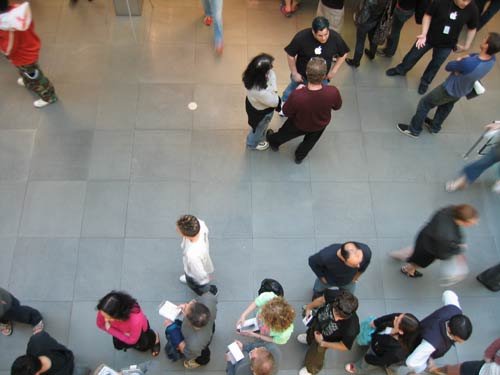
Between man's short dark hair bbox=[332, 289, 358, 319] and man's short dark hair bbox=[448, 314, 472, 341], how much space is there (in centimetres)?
75

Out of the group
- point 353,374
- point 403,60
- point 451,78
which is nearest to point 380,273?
point 353,374

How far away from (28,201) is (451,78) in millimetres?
5123

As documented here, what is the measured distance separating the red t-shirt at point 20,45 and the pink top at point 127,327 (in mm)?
3300

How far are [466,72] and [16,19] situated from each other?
497 cm

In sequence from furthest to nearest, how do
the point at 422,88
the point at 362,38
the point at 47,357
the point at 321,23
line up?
1. the point at 422,88
2. the point at 362,38
3. the point at 321,23
4. the point at 47,357

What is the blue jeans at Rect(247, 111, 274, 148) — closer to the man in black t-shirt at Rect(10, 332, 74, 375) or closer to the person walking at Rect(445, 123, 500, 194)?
the person walking at Rect(445, 123, 500, 194)

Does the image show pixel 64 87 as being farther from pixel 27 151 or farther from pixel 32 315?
pixel 32 315

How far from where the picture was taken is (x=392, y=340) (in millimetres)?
3482

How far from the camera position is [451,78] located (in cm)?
483

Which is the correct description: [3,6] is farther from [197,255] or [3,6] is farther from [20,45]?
[197,255]

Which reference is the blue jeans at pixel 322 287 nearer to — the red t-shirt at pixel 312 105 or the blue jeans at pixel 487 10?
the red t-shirt at pixel 312 105

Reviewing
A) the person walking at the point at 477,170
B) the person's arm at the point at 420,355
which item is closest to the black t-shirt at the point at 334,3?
the person walking at the point at 477,170

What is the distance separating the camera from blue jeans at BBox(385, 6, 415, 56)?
550 centimetres

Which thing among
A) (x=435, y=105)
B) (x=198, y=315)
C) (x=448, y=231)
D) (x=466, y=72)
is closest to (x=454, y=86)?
(x=466, y=72)
